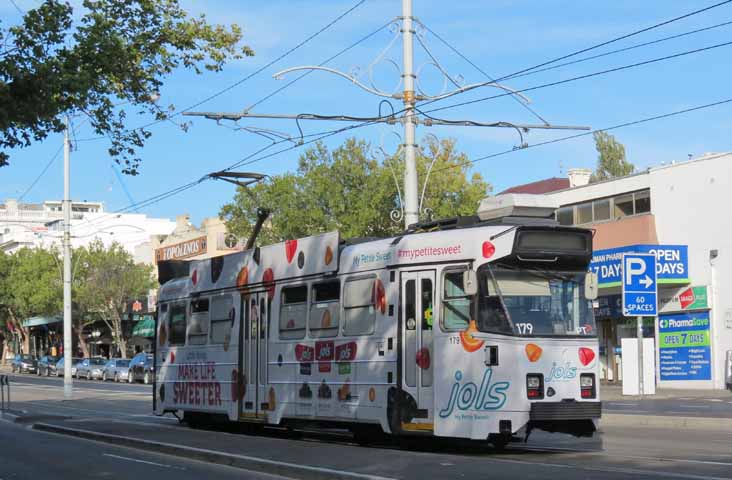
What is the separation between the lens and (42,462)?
1619 cm

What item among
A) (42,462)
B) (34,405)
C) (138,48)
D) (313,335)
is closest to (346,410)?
(313,335)

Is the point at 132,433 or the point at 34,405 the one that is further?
the point at 34,405

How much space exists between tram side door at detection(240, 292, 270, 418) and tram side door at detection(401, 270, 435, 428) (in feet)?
14.4

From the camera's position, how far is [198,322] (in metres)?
22.4

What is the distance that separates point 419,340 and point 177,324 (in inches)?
352

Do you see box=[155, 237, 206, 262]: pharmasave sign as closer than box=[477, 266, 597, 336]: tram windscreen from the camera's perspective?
No

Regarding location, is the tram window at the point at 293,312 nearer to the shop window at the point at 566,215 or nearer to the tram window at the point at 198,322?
the tram window at the point at 198,322

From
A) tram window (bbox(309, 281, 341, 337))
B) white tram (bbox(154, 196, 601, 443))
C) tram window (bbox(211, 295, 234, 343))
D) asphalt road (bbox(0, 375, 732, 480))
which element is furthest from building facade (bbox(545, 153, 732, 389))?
tram window (bbox(309, 281, 341, 337))

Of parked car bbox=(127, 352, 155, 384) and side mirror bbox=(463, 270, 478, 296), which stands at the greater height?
side mirror bbox=(463, 270, 478, 296)

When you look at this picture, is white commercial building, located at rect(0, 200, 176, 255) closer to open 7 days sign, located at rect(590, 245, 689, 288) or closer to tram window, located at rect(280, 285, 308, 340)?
open 7 days sign, located at rect(590, 245, 689, 288)

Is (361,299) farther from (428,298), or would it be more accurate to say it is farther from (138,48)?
(138,48)

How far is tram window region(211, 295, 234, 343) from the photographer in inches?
830

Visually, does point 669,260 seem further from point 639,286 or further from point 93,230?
point 93,230

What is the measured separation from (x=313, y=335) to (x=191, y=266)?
18.2 ft
